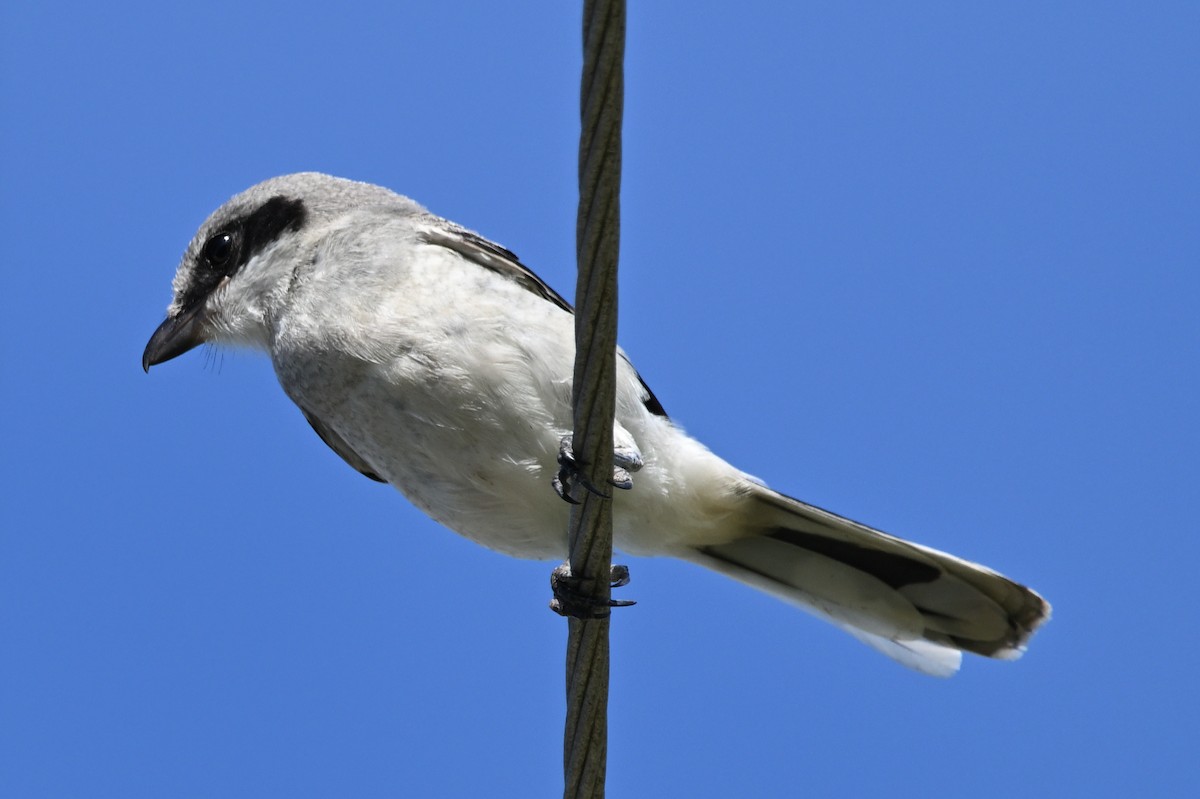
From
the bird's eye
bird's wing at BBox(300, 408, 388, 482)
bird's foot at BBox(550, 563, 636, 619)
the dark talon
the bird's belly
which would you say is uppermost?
the bird's eye

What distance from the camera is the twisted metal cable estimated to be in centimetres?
273

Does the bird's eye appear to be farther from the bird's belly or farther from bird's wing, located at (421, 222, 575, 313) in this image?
the bird's belly

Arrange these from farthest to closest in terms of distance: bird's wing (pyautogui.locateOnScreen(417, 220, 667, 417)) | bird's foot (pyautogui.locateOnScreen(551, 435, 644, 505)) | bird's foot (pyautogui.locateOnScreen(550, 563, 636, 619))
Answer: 1. bird's wing (pyautogui.locateOnScreen(417, 220, 667, 417))
2. bird's foot (pyautogui.locateOnScreen(550, 563, 636, 619))
3. bird's foot (pyautogui.locateOnScreen(551, 435, 644, 505))

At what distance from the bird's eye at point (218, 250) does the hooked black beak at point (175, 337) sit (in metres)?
0.20

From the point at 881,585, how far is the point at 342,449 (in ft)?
7.22

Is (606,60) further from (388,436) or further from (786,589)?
(786,589)

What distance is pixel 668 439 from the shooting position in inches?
A: 181

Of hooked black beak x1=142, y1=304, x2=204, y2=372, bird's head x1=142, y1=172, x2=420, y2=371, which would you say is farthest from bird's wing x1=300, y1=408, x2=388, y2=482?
hooked black beak x1=142, y1=304, x2=204, y2=372

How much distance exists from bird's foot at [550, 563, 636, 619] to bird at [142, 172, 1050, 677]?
0.27m

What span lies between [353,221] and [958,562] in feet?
8.49

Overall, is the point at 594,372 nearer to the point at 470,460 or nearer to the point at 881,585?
the point at 470,460

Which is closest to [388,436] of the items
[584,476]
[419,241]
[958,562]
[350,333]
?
[350,333]

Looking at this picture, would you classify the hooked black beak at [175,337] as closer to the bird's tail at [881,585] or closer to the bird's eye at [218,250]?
the bird's eye at [218,250]

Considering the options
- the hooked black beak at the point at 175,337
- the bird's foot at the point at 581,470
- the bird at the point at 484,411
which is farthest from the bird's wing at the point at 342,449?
the bird's foot at the point at 581,470
